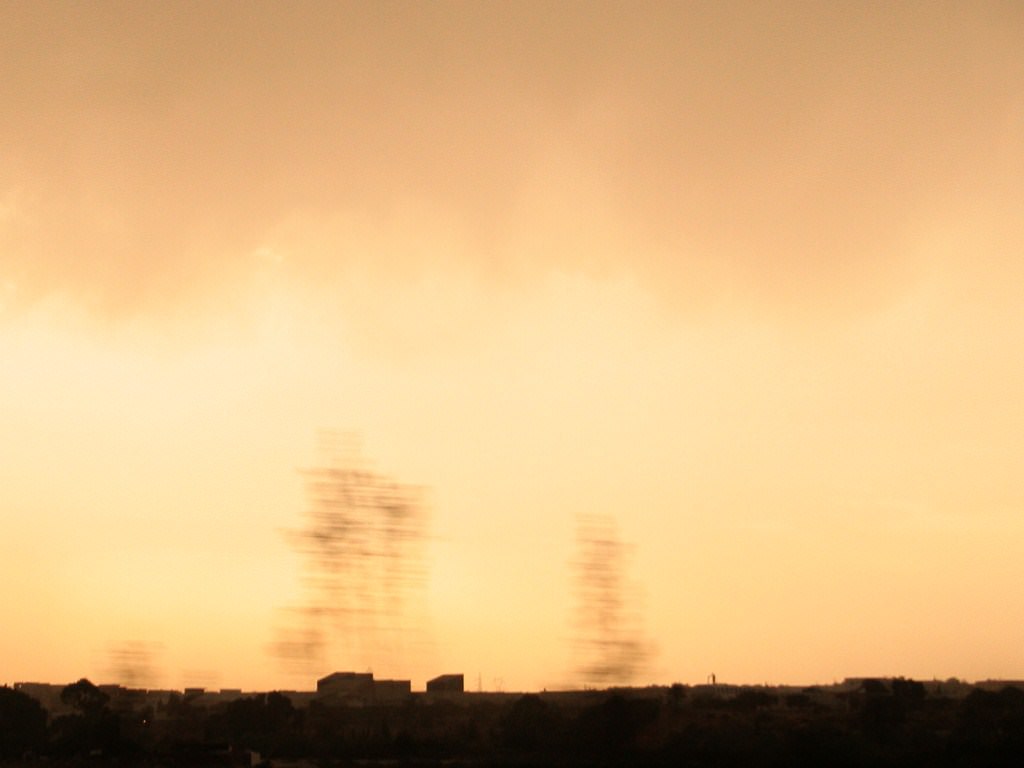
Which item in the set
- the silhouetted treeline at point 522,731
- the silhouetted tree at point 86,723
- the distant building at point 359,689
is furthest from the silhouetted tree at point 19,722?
the distant building at point 359,689

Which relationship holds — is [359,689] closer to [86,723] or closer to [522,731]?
[522,731]

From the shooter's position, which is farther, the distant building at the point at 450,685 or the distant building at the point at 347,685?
the distant building at the point at 450,685

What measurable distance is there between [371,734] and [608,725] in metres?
15.5

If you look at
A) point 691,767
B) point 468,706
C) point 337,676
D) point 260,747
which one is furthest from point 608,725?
point 468,706

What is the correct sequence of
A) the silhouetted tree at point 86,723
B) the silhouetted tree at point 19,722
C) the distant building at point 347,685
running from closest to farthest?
the distant building at point 347,685, the silhouetted tree at point 86,723, the silhouetted tree at point 19,722

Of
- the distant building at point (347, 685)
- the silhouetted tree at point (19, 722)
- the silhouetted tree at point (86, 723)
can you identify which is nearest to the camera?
the distant building at point (347, 685)

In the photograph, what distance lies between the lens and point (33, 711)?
173 feet

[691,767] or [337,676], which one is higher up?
[337,676]

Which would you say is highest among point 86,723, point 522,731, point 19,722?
point 19,722

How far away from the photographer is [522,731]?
135 feet

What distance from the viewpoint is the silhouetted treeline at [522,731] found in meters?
33.4

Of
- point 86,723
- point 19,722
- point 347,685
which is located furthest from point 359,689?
point 19,722

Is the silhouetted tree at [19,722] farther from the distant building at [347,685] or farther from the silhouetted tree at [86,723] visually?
the distant building at [347,685]

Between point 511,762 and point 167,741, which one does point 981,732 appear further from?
point 167,741
